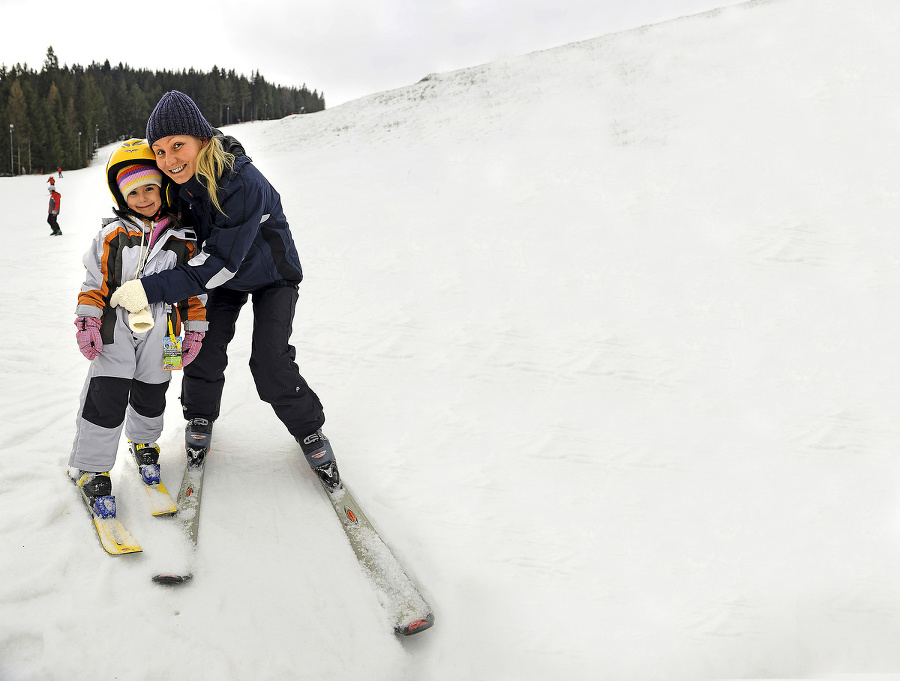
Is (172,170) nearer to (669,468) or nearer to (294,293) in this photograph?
(294,293)

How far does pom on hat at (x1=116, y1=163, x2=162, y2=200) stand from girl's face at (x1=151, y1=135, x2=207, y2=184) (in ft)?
0.25

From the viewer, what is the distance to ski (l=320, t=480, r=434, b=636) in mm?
2500

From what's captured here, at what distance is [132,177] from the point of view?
2676mm

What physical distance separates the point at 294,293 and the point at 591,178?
28.3 ft

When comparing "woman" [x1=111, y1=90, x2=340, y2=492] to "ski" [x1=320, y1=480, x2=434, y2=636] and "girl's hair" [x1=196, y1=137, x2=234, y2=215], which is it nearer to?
"girl's hair" [x1=196, y1=137, x2=234, y2=215]

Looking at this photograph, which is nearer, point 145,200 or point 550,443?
point 145,200

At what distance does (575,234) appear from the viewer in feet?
27.5

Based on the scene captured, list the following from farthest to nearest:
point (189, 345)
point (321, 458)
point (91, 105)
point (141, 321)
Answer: point (91, 105), point (321, 458), point (189, 345), point (141, 321)

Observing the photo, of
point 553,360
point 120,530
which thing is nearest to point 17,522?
point 120,530

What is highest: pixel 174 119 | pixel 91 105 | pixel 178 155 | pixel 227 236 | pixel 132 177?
pixel 91 105

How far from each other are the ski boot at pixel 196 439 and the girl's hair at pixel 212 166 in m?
1.39

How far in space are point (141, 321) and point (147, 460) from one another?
0.99 metres

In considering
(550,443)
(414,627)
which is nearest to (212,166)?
(414,627)

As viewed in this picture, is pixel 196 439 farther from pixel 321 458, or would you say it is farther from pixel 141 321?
pixel 141 321
